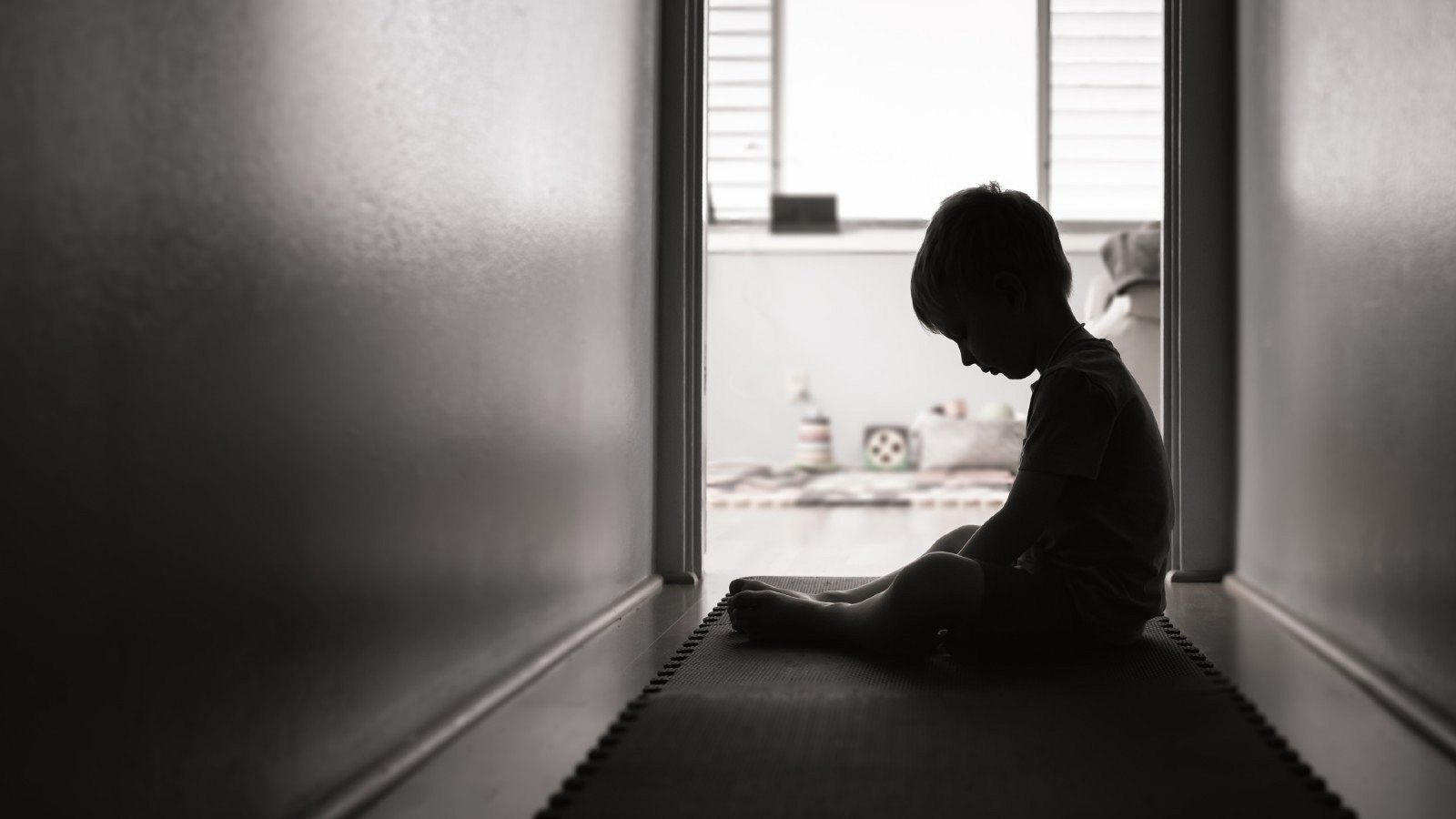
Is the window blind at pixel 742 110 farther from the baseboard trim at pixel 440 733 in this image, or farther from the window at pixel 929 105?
the baseboard trim at pixel 440 733

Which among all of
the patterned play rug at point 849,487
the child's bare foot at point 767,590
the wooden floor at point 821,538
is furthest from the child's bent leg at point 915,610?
the patterned play rug at point 849,487

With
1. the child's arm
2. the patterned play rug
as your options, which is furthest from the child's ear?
the patterned play rug

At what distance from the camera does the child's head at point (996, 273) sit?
135cm

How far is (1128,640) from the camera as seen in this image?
135cm

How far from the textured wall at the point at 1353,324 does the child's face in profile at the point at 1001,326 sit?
1.21 feet

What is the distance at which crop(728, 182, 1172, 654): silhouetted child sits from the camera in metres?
1.27

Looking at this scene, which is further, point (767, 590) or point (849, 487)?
point (849, 487)

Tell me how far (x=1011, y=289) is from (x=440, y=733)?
2.54ft

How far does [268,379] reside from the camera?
77cm

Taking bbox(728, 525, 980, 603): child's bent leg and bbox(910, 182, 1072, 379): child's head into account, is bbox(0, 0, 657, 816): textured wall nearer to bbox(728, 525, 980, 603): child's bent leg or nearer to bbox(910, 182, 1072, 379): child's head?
bbox(728, 525, 980, 603): child's bent leg

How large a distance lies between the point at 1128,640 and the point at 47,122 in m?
1.16

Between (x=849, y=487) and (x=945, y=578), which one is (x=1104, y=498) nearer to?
(x=945, y=578)

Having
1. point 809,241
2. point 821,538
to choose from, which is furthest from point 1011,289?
point 809,241

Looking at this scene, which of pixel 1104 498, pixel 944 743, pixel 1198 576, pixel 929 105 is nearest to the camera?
pixel 944 743
